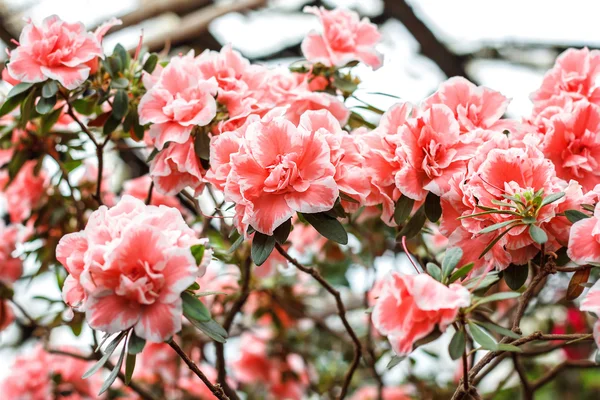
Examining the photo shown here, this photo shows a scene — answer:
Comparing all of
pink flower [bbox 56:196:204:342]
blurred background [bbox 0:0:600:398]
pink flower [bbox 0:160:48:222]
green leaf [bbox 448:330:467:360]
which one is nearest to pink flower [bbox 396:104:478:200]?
green leaf [bbox 448:330:467:360]

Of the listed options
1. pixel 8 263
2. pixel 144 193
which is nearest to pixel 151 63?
pixel 144 193

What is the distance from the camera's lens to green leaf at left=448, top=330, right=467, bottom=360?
75 centimetres

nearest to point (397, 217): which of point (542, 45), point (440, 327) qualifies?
point (440, 327)

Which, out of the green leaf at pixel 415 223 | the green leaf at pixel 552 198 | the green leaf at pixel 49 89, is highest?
the green leaf at pixel 552 198

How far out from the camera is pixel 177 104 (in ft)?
3.33

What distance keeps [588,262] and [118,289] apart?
525 millimetres

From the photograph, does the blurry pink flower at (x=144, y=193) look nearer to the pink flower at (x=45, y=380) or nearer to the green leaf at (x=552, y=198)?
the pink flower at (x=45, y=380)

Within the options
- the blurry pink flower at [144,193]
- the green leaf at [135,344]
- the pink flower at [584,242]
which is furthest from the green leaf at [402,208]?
the blurry pink flower at [144,193]

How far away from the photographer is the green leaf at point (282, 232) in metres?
0.90

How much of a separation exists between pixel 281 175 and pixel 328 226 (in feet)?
0.36

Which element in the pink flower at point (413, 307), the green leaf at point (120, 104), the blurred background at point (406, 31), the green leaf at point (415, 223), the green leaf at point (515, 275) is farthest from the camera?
the blurred background at point (406, 31)

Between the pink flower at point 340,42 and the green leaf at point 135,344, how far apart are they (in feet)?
2.03

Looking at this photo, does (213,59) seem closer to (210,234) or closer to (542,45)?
(210,234)

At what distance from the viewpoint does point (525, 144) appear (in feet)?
3.04
